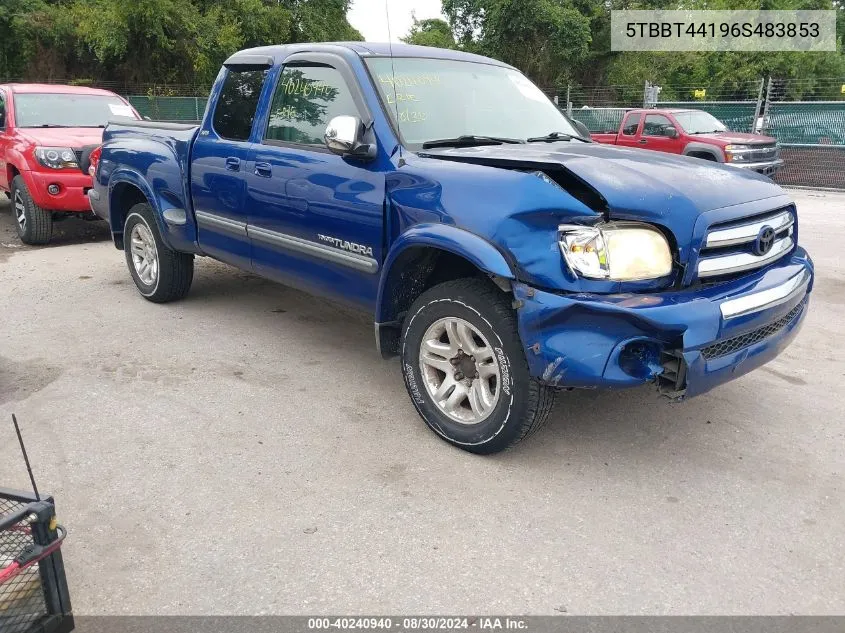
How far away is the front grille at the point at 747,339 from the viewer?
306cm

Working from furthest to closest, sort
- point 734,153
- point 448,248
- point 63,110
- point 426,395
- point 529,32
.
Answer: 1. point 529,32
2. point 734,153
3. point 63,110
4. point 426,395
5. point 448,248

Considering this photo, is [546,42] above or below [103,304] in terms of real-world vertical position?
above

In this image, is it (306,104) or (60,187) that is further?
(60,187)

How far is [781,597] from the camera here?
2551mm

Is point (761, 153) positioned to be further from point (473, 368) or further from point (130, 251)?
point (473, 368)

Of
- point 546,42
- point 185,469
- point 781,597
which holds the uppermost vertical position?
A: point 546,42

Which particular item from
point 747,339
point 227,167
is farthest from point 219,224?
point 747,339

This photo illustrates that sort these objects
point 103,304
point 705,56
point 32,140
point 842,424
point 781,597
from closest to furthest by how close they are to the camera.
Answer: point 781,597, point 842,424, point 103,304, point 32,140, point 705,56

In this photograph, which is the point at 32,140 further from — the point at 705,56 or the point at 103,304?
the point at 705,56

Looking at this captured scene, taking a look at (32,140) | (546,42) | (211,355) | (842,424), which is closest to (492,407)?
(842,424)

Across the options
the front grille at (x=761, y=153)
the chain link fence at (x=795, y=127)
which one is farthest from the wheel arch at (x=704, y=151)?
the chain link fence at (x=795, y=127)

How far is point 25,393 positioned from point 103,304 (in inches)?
77.2

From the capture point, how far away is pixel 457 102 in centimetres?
418

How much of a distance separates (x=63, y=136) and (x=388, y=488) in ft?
23.7
